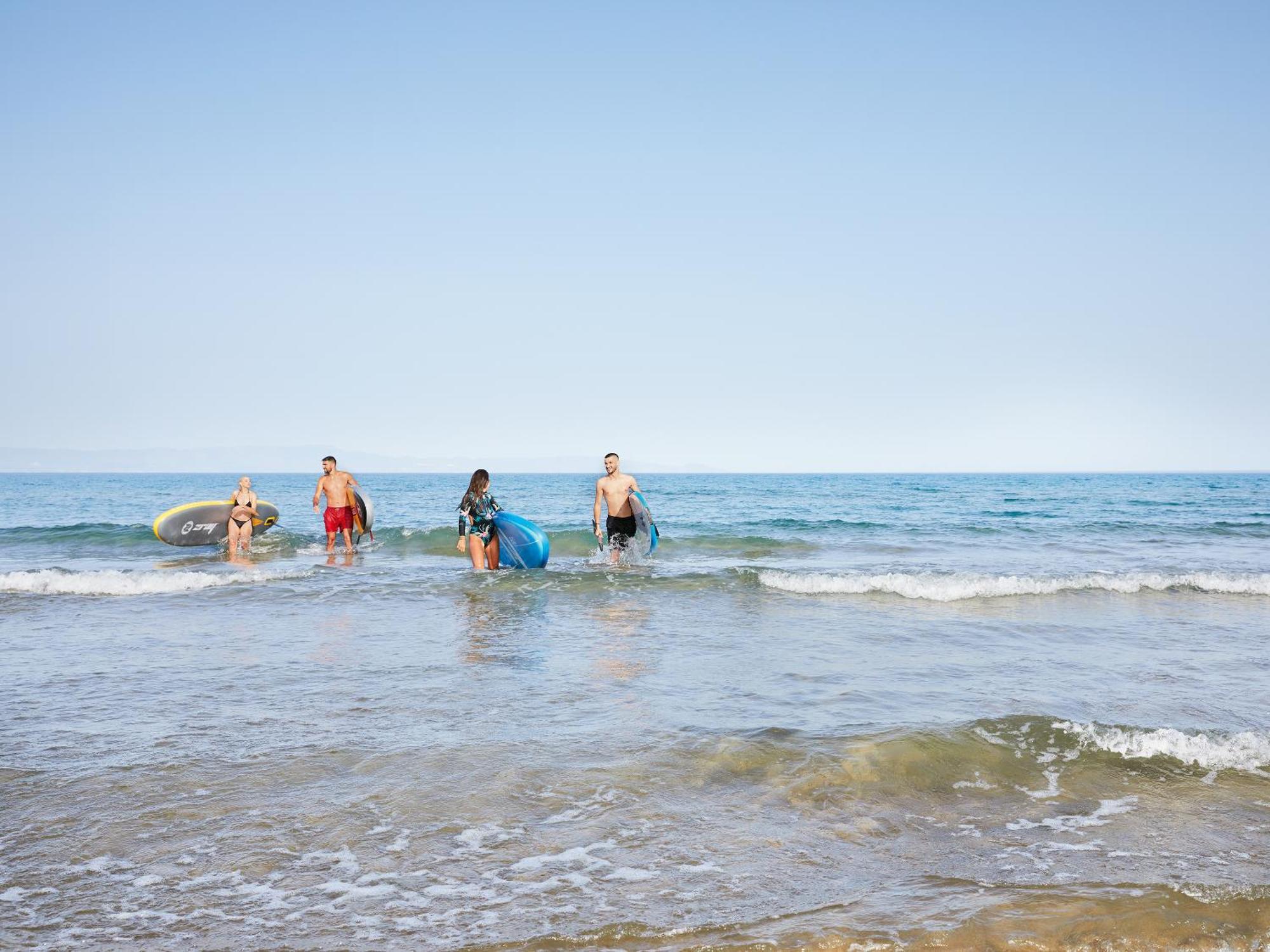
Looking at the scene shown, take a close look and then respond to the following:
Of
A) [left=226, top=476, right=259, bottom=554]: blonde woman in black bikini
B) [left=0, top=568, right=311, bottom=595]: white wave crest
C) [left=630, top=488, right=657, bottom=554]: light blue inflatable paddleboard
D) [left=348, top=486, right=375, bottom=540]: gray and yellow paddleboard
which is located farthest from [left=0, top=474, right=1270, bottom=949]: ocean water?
[left=348, top=486, right=375, bottom=540]: gray and yellow paddleboard

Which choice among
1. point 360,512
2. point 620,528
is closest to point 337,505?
point 360,512

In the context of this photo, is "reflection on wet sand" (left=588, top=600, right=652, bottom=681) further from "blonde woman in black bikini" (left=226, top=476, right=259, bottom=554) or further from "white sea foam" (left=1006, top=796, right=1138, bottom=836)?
"blonde woman in black bikini" (left=226, top=476, right=259, bottom=554)

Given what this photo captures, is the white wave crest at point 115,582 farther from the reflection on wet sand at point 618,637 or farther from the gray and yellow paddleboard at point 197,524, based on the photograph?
the reflection on wet sand at point 618,637

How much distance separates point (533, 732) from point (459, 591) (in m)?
6.74

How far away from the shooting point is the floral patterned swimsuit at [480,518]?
13336 millimetres

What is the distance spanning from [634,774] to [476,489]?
369 inches

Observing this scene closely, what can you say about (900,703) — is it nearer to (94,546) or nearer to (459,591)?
(459,591)

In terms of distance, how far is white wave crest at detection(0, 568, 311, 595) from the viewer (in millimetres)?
11836

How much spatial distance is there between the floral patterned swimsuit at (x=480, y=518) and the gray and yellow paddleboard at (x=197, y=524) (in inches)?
264

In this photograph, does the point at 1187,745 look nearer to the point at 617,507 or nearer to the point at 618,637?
the point at 618,637

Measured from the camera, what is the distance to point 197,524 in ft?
59.2

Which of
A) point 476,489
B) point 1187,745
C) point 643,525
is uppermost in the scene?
point 476,489

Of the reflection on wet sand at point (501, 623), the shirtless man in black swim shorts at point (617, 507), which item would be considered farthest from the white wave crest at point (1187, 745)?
the shirtless man in black swim shorts at point (617, 507)

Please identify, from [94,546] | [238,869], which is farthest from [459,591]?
[94,546]
